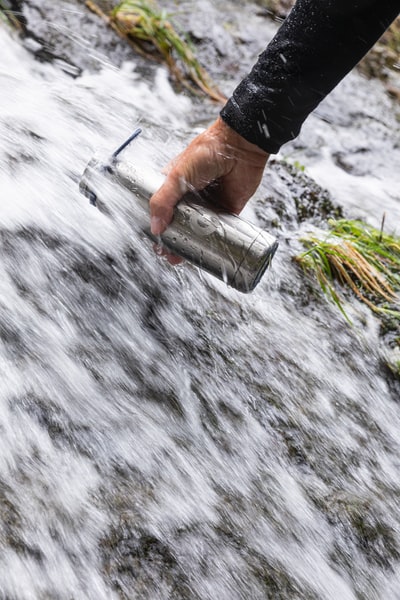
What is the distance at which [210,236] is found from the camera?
2299 mm

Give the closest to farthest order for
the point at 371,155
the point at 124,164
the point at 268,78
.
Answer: the point at 268,78, the point at 124,164, the point at 371,155

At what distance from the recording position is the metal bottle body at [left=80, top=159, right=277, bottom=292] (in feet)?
7.47

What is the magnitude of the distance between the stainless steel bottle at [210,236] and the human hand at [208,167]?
0.15ft

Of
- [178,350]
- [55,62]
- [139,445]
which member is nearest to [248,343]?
[178,350]

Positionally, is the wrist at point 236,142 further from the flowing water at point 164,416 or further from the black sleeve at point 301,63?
the flowing water at point 164,416

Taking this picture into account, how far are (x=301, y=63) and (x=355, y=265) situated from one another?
1.49 metres

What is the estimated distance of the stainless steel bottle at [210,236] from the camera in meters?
2.28

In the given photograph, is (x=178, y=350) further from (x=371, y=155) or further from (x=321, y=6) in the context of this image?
(x=371, y=155)

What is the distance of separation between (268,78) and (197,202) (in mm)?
494

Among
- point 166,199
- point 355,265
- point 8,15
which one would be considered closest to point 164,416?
point 166,199

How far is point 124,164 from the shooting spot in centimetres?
242

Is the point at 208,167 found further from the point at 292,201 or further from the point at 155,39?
the point at 155,39

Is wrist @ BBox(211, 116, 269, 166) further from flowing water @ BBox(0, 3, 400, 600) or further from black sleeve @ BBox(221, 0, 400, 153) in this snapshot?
flowing water @ BBox(0, 3, 400, 600)

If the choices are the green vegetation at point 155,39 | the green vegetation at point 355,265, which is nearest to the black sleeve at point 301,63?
the green vegetation at point 355,265
